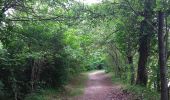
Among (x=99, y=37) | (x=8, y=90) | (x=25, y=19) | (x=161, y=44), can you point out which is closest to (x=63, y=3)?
(x=25, y=19)

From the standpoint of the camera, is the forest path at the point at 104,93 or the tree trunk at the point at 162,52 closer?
the tree trunk at the point at 162,52

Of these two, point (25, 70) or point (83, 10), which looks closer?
point (83, 10)

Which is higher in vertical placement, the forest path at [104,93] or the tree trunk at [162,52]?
the tree trunk at [162,52]

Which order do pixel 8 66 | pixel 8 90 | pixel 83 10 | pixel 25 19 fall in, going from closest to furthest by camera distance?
1. pixel 25 19
2. pixel 83 10
3. pixel 8 66
4. pixel 8 90

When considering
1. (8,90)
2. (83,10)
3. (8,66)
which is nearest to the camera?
(83,10)

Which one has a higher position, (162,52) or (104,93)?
(162,52)

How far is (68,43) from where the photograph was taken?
22.0m

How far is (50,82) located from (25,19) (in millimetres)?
12243

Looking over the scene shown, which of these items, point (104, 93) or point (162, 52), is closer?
point (162, 52)

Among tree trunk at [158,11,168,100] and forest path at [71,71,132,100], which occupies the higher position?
tree trunk at [158,11,168,100]

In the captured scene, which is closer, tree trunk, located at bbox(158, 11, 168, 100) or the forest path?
tree trunk, located at bbox(158, 11, 168, 100)

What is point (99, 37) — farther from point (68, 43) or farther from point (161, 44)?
point (161, 44)

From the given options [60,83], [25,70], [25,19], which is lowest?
[60,83]

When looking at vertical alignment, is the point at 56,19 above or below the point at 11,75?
above
